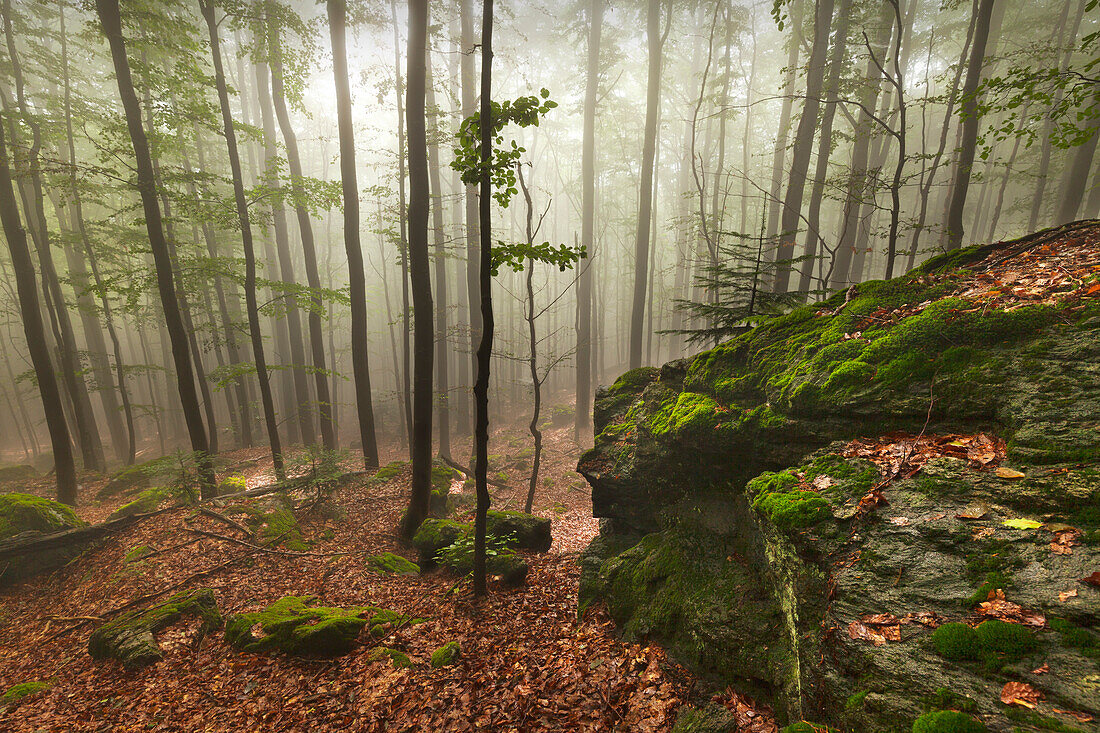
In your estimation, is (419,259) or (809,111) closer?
(419,259)

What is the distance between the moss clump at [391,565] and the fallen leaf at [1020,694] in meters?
7.24

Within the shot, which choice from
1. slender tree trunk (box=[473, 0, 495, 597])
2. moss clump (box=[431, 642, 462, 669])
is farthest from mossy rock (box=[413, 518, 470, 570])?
moss clump (box=[431, 642, 462, 669])

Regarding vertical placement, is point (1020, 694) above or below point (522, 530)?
above

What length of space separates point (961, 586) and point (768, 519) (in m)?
1.11

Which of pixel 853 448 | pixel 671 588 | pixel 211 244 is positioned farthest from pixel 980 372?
pixel 211 244

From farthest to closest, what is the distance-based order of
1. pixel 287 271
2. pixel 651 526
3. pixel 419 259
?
1. pixel 287 271
2. pixel 419 259
3. pixel 651 526

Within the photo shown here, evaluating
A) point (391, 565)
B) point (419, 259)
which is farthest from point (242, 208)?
point (391, 565)

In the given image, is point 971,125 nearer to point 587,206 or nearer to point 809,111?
point 809,111

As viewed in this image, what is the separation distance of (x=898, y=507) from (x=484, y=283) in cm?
419

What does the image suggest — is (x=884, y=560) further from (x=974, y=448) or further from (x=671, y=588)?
(x=671, y=588)

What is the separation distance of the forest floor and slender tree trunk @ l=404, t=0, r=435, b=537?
4.87ft

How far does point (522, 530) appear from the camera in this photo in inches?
289

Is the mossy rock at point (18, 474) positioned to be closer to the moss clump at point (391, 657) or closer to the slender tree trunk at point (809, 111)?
the moss clump at point (391, 657)

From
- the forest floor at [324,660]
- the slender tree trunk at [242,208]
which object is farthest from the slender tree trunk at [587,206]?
the slender tree trunk at [242,208]
